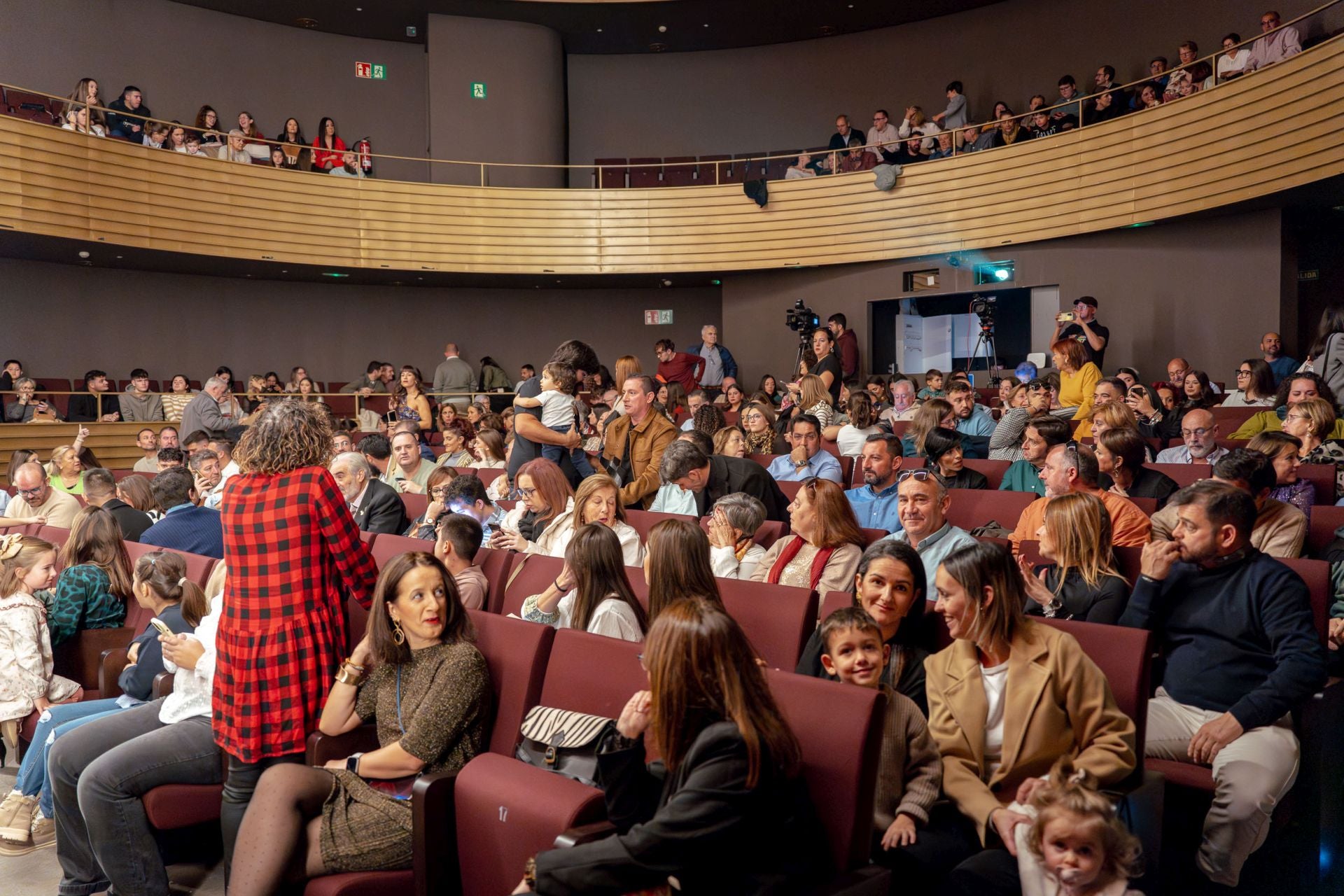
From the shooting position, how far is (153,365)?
13.0m

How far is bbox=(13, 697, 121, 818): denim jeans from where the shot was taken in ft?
10.7

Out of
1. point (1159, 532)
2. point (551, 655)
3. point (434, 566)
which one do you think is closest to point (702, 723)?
point (551, 655)

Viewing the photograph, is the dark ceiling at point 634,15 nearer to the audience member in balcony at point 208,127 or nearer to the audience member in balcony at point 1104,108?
the audience member in balcony at point 208,127

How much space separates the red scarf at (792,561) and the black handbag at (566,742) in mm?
1048

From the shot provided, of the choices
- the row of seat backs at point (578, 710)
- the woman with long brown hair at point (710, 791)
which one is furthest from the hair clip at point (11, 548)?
the woman with long brown hair at point (710, 791)

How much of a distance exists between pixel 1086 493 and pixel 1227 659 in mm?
757

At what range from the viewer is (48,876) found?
9.87 ft

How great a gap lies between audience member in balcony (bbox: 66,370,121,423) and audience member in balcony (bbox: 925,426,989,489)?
9144mm

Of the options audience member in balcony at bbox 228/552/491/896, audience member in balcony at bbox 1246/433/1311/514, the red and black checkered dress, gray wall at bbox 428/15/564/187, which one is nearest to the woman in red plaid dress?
the red and black checkered dress

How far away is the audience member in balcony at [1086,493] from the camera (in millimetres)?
3307

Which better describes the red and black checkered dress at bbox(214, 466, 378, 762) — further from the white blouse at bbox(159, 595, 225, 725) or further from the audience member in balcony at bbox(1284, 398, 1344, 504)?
the audience member in balcony at bbox(1284, 398, 1344, 504)

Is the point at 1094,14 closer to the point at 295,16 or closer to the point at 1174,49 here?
the point at 1174,49

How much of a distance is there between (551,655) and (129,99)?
11.2 meters

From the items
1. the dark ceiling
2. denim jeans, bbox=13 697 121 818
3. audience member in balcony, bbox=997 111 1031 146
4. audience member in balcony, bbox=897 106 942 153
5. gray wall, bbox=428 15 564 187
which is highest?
the dark ceiling
